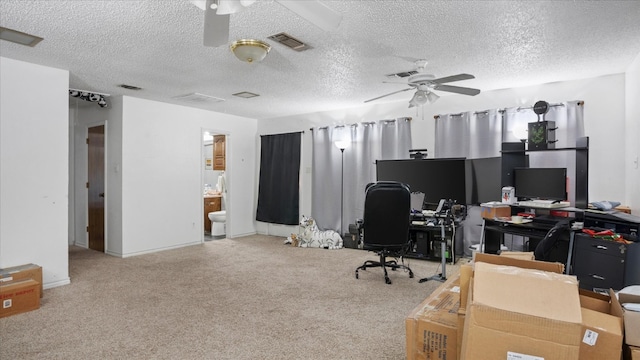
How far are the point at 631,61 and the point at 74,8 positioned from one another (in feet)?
16.5

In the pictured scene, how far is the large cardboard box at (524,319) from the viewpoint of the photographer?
3.49 ft

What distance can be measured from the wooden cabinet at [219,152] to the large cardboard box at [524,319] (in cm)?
660

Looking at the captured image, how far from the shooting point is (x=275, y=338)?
2594 millimetres

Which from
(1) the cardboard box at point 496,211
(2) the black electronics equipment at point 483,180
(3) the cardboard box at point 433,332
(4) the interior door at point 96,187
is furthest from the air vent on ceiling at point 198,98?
(3) the cardboard box at point 433,332

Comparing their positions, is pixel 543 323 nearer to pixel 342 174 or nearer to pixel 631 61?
pixel 631 61

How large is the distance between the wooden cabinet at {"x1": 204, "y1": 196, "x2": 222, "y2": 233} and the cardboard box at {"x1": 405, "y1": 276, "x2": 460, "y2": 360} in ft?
20.4

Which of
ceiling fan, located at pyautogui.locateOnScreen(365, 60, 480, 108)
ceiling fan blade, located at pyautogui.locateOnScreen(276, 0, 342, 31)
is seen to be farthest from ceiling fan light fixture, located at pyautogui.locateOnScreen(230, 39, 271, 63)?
ceiling fan, located at pyautogui.locateOnScreen(365, 60, 480, 108)

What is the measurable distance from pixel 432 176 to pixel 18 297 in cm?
478

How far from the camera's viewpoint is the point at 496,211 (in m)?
4.06

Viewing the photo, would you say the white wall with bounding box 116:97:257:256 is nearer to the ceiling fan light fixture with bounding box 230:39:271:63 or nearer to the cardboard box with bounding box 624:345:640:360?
the ceiling fan light fixture with bounding box 230:39:271:63

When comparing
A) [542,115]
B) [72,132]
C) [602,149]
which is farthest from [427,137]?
[72,132]

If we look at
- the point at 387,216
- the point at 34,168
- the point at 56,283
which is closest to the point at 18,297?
the point at 56,283

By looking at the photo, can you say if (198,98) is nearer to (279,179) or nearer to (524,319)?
(279,179)

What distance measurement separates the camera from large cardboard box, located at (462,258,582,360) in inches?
41.9
